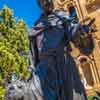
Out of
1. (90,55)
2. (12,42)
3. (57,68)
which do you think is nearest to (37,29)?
(57,68)

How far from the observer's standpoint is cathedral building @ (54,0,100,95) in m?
30.4

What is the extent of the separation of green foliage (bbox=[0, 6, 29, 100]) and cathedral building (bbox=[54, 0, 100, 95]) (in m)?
7.43

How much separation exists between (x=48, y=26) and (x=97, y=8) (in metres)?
31.8

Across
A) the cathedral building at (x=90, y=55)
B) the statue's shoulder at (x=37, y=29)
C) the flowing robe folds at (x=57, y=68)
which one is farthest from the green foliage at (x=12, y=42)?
the flowing robe folds at (x=57, y=68)

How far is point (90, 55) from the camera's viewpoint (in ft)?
112

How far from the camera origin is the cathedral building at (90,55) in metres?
30.4

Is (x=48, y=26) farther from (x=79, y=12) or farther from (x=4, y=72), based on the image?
(x=79, y=12)

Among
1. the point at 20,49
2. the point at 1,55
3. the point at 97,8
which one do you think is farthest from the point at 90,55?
the point at 1,55

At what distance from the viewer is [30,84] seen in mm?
4230

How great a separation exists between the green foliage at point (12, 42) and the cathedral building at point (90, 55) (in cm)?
743

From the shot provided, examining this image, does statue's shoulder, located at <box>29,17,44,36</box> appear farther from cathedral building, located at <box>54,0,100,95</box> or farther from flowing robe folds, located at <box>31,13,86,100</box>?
cathedral building, located at <box>54,0,100,95</box>

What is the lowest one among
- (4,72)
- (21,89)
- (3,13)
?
(21,89)

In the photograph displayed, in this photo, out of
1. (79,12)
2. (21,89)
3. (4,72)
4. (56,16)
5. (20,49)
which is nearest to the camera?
(21,89)

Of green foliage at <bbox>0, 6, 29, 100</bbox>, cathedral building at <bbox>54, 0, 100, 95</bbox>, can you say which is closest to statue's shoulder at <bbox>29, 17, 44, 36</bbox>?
green foliage at <bbox>0, 6, 29, 100</bbox>
